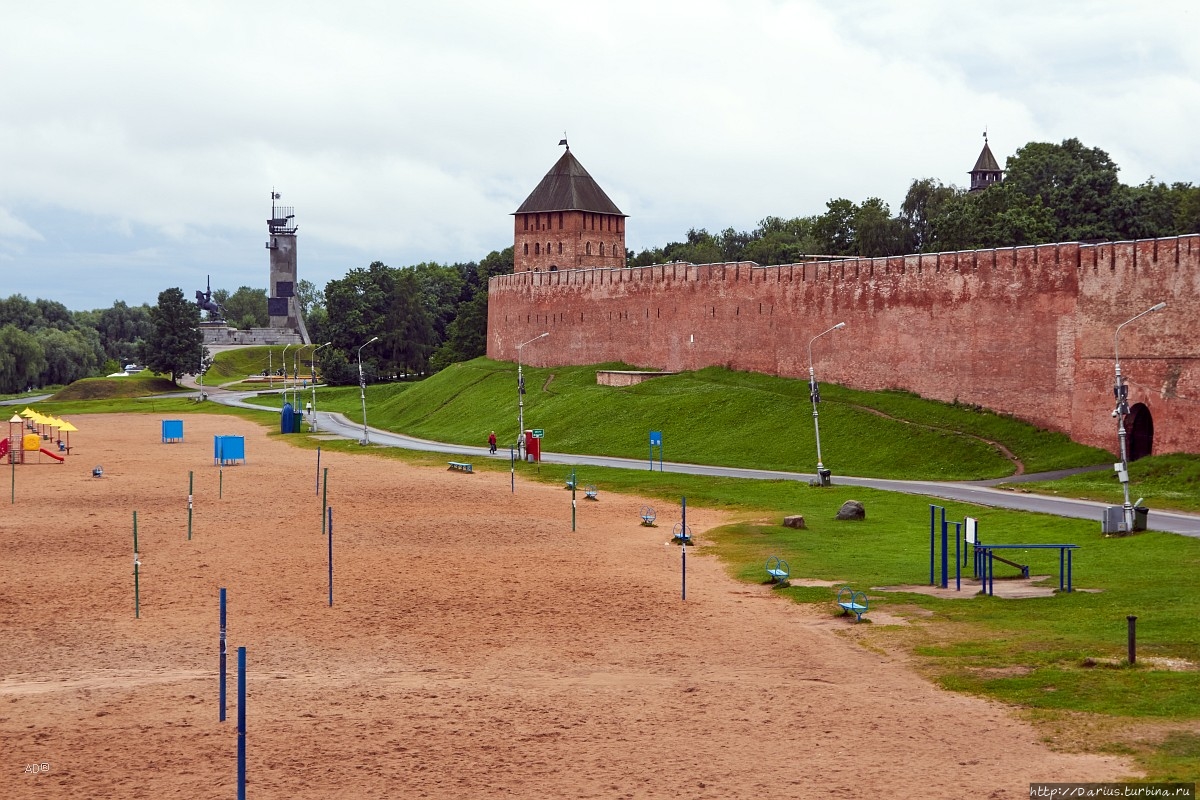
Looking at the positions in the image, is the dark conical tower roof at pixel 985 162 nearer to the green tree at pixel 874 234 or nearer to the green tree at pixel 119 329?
the green tree at pixel 874 234

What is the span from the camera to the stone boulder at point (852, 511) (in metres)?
37.0

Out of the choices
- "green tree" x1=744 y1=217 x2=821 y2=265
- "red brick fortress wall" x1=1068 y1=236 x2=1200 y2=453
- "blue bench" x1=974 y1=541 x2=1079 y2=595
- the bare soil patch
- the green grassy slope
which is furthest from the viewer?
"green tree" x1=744 y1=217 x2=821 y2=265

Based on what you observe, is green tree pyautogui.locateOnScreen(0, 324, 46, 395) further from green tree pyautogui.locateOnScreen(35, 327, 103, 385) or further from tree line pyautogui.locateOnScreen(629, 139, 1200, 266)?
tree line pyautogui.locateOnScreen(629, 139, 1200, 266)

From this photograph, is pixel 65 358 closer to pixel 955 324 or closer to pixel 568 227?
pixel 568 227

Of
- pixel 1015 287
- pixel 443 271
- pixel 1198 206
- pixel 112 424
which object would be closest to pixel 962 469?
pixel 1015 287

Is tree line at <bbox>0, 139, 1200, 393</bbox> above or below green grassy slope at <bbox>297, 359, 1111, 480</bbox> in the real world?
above

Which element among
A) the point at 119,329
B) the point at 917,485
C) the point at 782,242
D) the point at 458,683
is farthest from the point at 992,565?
the point at 119,329

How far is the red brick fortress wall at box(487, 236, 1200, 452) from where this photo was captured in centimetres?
4747

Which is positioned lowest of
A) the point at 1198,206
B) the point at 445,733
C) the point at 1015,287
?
the point at 445,733

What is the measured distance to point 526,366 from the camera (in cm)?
8894

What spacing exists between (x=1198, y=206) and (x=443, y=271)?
274 feet

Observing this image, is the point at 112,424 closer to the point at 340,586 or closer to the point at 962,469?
the point at 962,469

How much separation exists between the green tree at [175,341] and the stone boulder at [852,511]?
9890 cm

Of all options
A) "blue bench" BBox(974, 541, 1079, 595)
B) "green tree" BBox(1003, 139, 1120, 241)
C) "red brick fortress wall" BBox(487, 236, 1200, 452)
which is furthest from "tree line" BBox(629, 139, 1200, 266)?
"blue bench" BBox(974, 541, 1079, 595)
